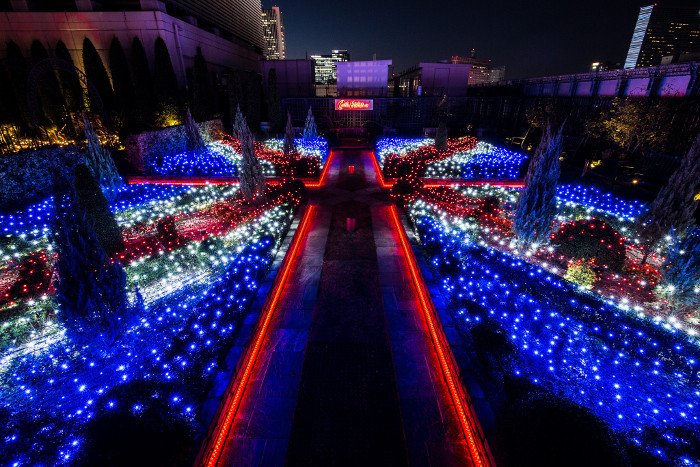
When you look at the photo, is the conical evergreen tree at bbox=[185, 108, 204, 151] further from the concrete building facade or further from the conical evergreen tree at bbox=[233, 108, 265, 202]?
the conical evergreen tree at bbox=[233, 108, 265, 202]

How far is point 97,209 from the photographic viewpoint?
7855mm

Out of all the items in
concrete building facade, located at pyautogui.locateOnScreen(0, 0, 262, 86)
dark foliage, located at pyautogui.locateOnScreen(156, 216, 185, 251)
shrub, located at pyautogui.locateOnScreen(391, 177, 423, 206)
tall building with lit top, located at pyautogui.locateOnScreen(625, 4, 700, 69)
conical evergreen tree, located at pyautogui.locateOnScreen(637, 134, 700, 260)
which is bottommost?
dark foliage, located at pyautogui.locateOnScreen(156, 216, 185, 251)

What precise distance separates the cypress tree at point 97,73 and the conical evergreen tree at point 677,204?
26.7 meters

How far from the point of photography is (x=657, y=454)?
3.90 metres

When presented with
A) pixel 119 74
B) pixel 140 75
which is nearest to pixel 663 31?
pixel 140 75

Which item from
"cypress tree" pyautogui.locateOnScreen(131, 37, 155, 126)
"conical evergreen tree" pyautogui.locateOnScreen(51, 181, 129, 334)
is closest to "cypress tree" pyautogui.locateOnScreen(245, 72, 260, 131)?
"cypress tree" pyautogui.locateOnScreen(131, 37, 155, 126)

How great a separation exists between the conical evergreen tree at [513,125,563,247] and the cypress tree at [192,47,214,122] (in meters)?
22.8

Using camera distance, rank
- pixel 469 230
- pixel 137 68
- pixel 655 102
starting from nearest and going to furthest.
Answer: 1. pixel 469 230
2. pixel 655 102
3. pixel 137 68

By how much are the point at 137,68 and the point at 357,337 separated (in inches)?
936

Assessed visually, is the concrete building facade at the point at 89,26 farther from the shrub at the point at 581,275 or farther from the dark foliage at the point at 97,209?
the shrub at the point at 581,275

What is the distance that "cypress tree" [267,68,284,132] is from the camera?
2752 centimetres

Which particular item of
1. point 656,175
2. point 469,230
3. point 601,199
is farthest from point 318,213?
point 656,175

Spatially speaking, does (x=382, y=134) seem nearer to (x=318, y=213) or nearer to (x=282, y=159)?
(x=282, y=159)

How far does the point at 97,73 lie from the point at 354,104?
734 inches
